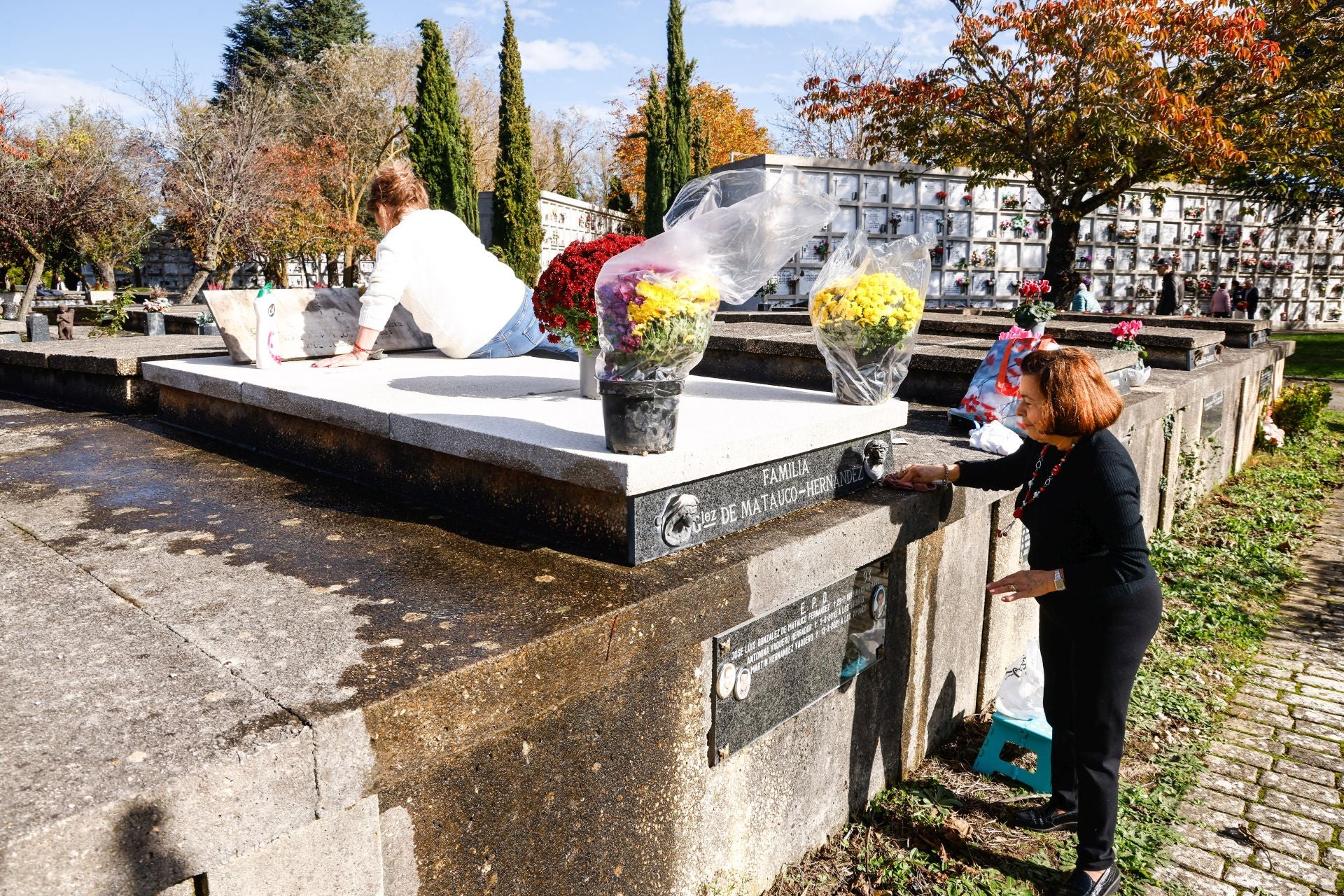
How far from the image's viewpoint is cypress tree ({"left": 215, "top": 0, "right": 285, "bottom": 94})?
1532 inches

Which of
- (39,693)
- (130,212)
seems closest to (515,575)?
(39,693)

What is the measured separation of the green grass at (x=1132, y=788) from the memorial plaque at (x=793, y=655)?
558mm

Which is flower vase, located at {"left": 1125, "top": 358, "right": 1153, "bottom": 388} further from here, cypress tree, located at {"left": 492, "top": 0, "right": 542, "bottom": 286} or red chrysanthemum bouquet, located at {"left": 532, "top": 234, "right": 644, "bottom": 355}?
cypress tree, located at {"left": 492, "top": 0, "right": 542, "bottom": 286}

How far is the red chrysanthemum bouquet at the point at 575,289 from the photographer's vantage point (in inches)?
123

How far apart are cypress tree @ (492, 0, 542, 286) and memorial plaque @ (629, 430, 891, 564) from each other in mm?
20234

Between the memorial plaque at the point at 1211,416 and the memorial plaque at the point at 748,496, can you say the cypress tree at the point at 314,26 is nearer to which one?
the memorial plaque at the point at 1211,416

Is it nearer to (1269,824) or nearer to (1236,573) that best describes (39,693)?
(1269,824)

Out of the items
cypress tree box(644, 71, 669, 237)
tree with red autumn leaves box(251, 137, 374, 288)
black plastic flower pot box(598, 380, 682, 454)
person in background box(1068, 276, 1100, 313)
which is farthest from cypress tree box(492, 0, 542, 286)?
black plastic flower pot box(598, 380, 682, 454)

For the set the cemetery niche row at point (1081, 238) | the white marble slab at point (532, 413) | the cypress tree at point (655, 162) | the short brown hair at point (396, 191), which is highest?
the cypress tree at point (655, 162)

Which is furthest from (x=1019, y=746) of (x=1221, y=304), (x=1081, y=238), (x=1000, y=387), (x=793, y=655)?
→ (x=1221, y=304)

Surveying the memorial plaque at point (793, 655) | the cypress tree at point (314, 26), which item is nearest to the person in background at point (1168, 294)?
the memorial plaque at point (793, 655)

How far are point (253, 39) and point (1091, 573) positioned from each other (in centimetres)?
4504

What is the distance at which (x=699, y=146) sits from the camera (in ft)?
87.5

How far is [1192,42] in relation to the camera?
35.8 feet
